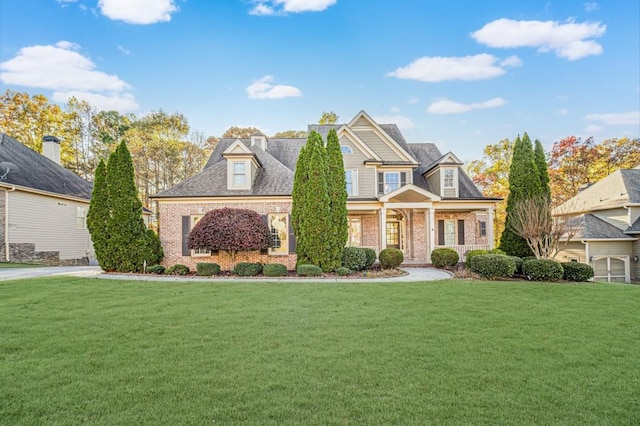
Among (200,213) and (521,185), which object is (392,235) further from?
(200,213)

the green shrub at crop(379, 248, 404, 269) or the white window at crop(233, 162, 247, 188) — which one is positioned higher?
the white window at crop(233, 162, 247, 188)

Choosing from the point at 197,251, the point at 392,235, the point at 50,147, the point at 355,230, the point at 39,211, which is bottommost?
the point at 197,251

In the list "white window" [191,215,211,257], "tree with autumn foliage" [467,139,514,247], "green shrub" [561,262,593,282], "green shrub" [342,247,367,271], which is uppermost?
"tree with autumn foliage" [467,139,514,247]

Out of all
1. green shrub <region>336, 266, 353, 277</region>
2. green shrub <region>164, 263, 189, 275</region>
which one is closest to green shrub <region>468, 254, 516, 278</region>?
green shrub <region>336, 266, 353, 277</region>

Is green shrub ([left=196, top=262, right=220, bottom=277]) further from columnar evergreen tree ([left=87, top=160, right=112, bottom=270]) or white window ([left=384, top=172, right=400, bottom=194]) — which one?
white window ([left=384, top=172, right=400, bottom=194])

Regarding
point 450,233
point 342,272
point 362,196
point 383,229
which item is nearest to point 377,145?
point 362,196

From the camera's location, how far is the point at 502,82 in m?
17.7

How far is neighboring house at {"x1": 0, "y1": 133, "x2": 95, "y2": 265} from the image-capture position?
16.4m

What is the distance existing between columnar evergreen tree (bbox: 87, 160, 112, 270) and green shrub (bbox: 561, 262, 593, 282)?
1732 cm

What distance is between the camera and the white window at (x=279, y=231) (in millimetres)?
16281

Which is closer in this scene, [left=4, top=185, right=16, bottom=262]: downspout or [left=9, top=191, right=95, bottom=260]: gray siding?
[left=4, top=185, right=16, bottom=262]: downspout

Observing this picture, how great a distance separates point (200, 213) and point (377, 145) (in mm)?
10048

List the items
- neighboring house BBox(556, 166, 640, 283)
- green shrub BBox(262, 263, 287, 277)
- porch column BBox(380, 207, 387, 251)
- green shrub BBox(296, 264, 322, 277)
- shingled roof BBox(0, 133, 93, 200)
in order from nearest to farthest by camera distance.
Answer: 1. green shrub BBox(296, 264, 322, 277)
2. green shrub BBox(262, 263, 287, 277)
3. porch column BBox(380, 207, 387, 251)
4. shingled roof BBox(0, 133, 93, 200)
5. neighboring house BBox(556, 166, 640, 283)

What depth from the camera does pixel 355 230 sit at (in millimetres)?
19250
